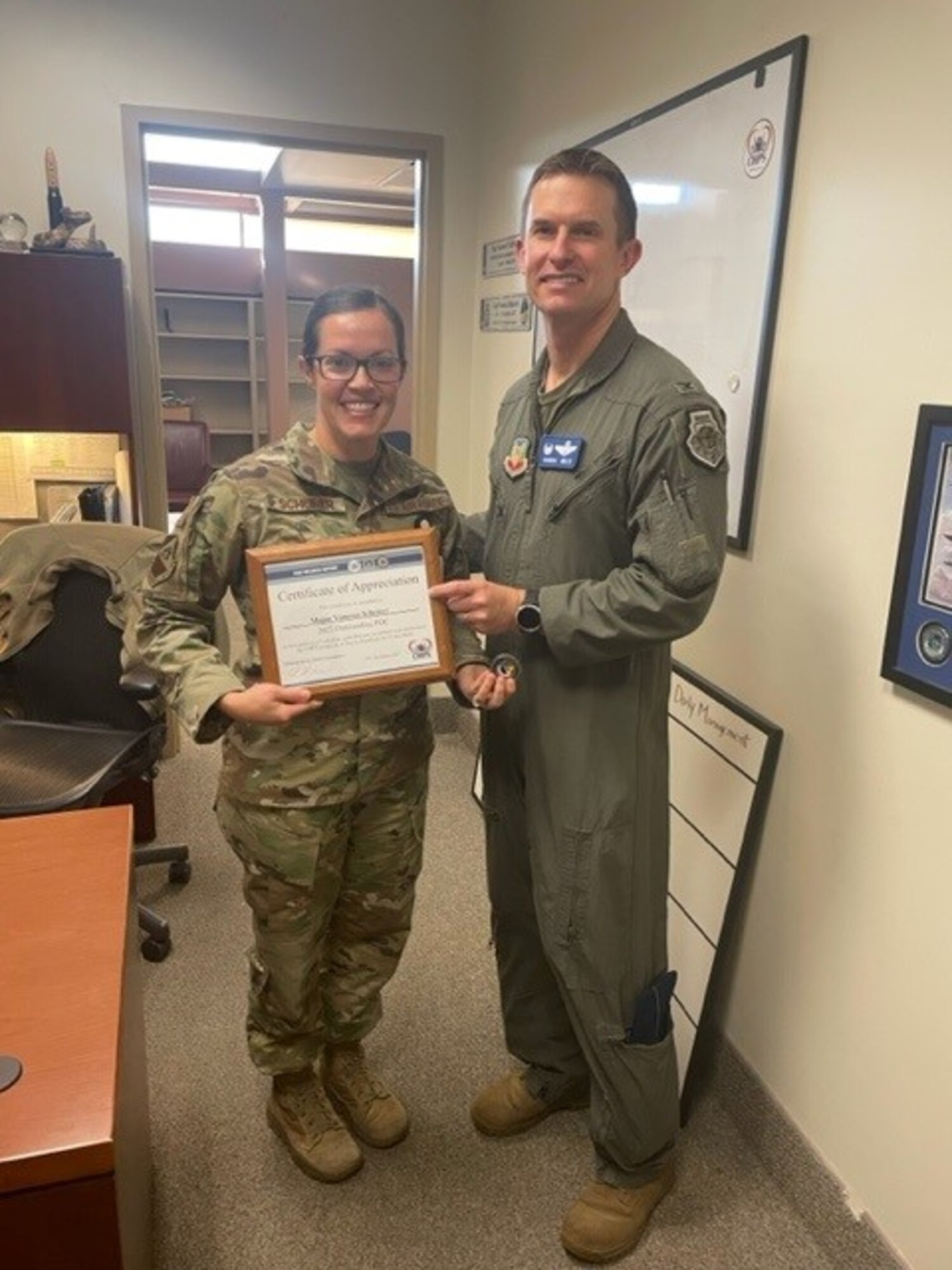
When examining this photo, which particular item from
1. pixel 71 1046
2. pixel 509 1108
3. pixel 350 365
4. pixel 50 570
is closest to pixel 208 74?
pixel 50 570

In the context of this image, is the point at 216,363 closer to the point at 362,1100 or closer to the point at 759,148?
the point at 759,148

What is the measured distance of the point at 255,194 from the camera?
648 centimetres

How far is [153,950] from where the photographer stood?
222cm

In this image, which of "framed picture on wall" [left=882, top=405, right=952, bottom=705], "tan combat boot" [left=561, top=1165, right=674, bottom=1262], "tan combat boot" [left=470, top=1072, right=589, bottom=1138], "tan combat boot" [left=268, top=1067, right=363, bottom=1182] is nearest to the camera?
"framed picture on wall" [left=882, top=405, right=952, bottom=705]

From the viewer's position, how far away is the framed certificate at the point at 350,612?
1.31 metres

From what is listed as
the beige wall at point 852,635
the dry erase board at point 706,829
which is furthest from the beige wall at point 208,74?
the dry erase board at point 706,829

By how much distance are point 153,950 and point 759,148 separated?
7.22ft

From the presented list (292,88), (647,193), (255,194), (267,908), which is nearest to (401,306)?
(255,194)

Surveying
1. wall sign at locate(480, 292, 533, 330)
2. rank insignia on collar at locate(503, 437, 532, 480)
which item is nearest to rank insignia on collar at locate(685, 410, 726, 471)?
rank insignia on collar at locate(503, 437, 532, 480)

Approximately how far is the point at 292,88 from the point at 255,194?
3949 millimetres

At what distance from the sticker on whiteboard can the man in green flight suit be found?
43 centimetres

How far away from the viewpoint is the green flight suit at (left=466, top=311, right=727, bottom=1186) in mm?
1268

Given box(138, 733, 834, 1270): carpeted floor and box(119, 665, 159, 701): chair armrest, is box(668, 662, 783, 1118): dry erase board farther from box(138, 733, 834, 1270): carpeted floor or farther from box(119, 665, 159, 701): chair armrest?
box(119, 665, 159, 701): chair armrest

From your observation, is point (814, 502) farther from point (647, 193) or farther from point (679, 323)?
point (647, 193)
